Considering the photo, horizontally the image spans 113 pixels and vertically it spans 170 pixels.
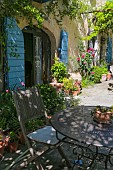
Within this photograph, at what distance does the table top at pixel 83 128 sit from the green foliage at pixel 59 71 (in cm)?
461

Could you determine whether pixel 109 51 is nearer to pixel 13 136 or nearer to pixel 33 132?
pixel 13 136

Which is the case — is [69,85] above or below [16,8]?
below

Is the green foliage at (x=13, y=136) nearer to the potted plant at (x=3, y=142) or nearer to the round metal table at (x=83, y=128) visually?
the potted plant at (x=3, y=142)

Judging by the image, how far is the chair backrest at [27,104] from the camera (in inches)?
97.9

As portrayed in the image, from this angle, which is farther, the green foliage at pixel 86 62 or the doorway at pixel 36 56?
the green foliage at pixel 86 62

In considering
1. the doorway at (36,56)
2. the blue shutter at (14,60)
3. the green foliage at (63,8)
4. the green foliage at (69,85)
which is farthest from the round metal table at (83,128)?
the doorway at (36,56)

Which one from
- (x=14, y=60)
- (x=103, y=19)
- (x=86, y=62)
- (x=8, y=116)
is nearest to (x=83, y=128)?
(x=8, y=116)

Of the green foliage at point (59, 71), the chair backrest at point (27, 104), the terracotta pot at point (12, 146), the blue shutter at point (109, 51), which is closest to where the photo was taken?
the chair backrest at point (27, 104)

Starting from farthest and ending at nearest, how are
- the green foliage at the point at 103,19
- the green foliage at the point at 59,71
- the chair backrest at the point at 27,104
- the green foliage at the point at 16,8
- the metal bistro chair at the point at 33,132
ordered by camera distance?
1. the green foliage at the point at 103,19
2. the green foliage at the point at 59,71
3. the green foliage at the point at 16,8
4. the chair backrest at the point at 27,104
5. the metal bistro chair at the point at 33,132

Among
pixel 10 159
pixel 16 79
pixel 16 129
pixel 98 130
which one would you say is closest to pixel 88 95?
pixel 16 79

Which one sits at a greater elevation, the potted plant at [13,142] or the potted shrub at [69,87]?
the potted shrub at [69,87]

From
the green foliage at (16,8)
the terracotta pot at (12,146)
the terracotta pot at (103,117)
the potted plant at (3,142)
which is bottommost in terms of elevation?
the terracotta pot at (12,146)

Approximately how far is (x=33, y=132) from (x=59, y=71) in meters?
4.62

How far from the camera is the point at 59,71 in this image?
23.6 ft
